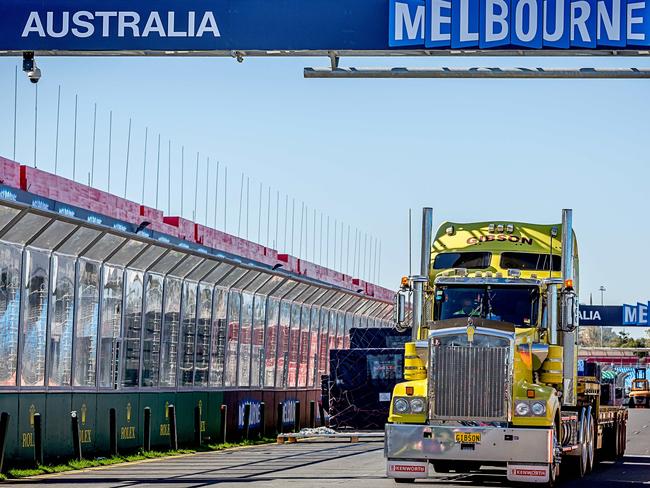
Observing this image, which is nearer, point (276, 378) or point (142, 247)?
point (142, 247)

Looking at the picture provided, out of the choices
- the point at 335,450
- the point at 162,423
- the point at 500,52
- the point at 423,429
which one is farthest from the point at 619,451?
the point at 500,52

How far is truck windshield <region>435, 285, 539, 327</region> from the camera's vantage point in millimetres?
22234

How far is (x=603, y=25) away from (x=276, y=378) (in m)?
25.2

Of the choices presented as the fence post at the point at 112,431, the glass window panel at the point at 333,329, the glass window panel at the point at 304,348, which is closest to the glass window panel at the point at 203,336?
the fence post at the point at 112,431

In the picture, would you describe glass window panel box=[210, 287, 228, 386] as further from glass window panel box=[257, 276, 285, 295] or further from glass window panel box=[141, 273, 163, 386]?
glass window panel box=[141, 273, 163, 386]

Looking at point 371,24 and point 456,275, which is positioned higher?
point 371,24

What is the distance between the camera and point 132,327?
2945 centimetres

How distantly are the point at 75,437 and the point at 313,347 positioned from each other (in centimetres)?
1997

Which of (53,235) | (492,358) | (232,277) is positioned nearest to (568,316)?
(492,358)

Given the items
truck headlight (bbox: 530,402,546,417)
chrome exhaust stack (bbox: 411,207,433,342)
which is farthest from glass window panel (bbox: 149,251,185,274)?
truck headlight (bbox: 530,402,546,417)

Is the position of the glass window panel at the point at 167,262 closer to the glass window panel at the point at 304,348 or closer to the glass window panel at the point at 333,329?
the glass window panel at the point at 304,348

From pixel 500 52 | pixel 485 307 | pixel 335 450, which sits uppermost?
pixel 500 52

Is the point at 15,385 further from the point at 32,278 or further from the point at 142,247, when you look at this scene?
the point at 142,247

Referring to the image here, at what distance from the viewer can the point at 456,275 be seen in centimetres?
2278
